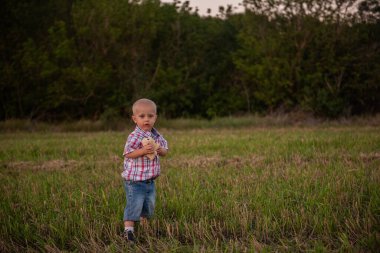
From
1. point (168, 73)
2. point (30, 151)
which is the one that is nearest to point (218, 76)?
point (168, 73)

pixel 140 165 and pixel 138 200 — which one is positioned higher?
pixel 140 165

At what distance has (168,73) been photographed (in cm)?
2703

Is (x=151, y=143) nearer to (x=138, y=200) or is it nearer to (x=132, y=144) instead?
(x=132, y=144)

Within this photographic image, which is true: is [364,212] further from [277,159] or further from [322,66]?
[322,66]

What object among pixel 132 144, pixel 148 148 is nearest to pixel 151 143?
pixel 148 148

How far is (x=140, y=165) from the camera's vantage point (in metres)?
4.12

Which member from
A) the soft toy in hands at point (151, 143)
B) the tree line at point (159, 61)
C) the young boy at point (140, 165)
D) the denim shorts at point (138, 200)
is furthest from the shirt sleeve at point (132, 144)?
the tree line at point (159, 61)

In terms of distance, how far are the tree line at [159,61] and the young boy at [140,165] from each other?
18.9 metres

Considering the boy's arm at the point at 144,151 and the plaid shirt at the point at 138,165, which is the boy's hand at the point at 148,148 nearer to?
the boy's arm at the point at 144,151

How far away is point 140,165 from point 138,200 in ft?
1.25

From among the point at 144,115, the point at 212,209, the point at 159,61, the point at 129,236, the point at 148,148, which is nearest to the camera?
the point at 129,236

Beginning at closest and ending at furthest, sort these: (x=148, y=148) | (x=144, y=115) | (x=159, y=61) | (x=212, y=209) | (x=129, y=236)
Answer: (x=129, y=236) < (x=148, y=148) < (x=144, y=115) < (x=212, y=209) < (x=159, y=61)

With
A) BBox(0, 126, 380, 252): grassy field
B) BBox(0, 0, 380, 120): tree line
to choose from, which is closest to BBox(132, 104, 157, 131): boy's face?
BBox(0, 126, 380, 252): grassy field

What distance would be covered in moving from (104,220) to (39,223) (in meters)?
0.72
